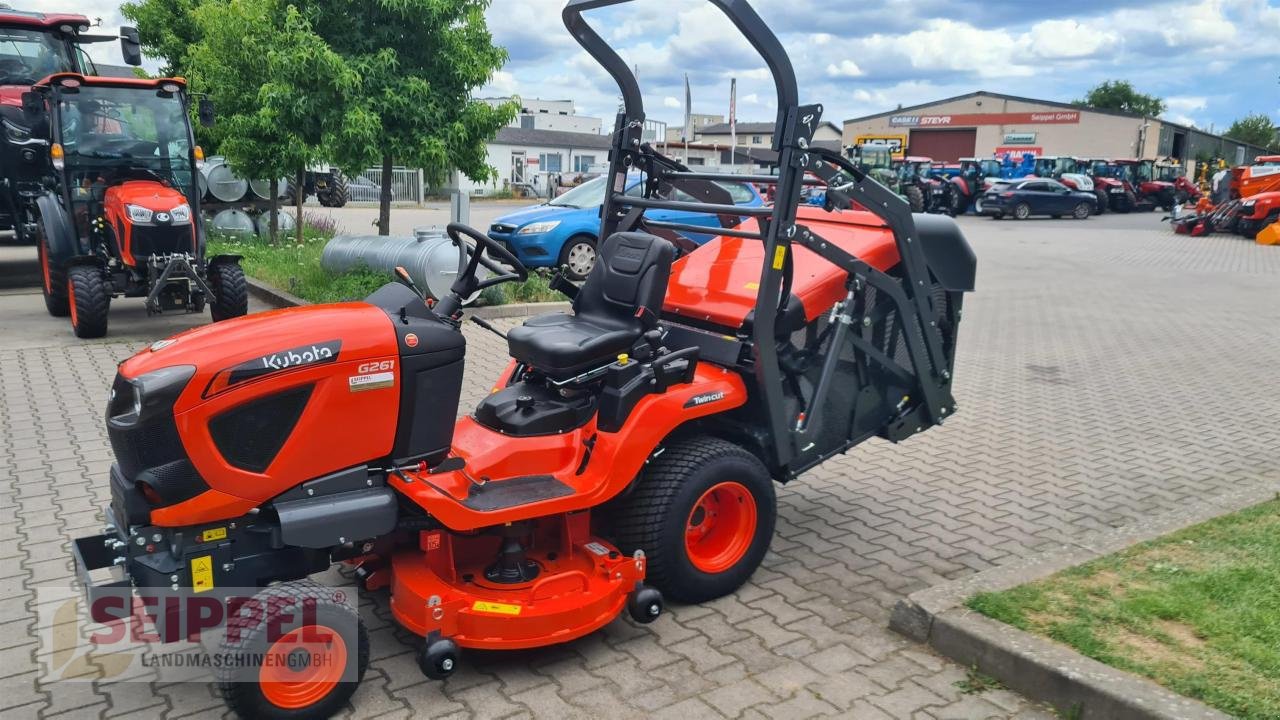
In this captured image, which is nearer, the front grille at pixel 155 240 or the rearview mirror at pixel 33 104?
the front grille at pixel 155 240

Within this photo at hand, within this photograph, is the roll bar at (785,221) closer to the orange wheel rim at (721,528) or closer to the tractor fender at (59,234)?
the orange wheel rim at (721,528)

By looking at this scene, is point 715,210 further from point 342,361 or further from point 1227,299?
point 1227,299

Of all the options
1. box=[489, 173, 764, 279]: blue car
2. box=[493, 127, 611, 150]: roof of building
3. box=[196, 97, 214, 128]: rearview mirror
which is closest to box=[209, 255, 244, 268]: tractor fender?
box=[196, 97, 214, 128]: rearview mirror

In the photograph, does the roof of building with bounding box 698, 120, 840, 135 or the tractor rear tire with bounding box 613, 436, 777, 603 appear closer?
the tractor rear tire with bounding box 613, 436, 777, 603

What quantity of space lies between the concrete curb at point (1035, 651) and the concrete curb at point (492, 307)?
20.6ft

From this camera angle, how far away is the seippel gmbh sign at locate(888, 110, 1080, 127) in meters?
53.7

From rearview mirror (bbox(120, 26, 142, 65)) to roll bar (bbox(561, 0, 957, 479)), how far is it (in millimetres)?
8963

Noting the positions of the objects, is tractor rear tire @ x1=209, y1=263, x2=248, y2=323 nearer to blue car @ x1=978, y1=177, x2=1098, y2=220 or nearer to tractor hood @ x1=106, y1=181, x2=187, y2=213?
tractor hood @ x1=106, y1=181, x2=187, y2=213

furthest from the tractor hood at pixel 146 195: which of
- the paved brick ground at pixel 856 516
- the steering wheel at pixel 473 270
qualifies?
the steering wheel at pixel 473 270

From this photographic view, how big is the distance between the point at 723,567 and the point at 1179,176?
43983mm

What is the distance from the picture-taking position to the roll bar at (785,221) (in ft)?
12.8

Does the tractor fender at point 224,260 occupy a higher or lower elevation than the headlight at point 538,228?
lower

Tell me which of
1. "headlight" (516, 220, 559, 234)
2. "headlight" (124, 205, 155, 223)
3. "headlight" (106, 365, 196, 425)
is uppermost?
"headlight" (124, 205, 155, 223)

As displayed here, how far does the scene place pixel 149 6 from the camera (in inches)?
759
